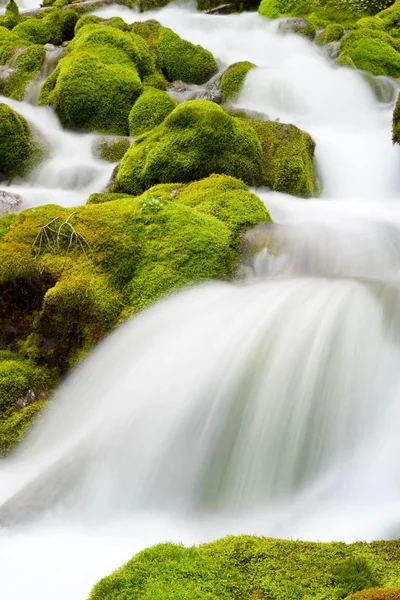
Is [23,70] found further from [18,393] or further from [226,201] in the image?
[18,393]

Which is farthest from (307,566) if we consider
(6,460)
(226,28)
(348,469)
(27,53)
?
(226,28)

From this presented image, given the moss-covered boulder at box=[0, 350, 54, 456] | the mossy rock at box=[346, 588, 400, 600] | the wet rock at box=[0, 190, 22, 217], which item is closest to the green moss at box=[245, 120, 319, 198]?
the wet rock at box=[0, 190, 22, 217]

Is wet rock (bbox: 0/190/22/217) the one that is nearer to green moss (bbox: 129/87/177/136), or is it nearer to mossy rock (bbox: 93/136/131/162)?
mossy rock (bbox: 93/136/131/162)

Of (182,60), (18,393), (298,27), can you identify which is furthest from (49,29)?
(18,393)

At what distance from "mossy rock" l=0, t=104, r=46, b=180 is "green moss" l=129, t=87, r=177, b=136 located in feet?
6.93

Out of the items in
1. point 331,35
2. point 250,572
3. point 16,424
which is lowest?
point 16,424

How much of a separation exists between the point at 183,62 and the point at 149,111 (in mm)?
4684

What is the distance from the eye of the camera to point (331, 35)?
57.8 ft

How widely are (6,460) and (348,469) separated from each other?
261 cm

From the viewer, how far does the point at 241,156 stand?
805 centimetres

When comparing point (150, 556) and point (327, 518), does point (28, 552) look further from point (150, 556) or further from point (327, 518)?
point (327, 518)

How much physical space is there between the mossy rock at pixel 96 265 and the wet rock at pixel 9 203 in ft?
6.33

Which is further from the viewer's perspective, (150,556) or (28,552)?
(28,552)

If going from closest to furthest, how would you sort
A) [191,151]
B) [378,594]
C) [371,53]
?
[378,594], [191,151], [371,53]
